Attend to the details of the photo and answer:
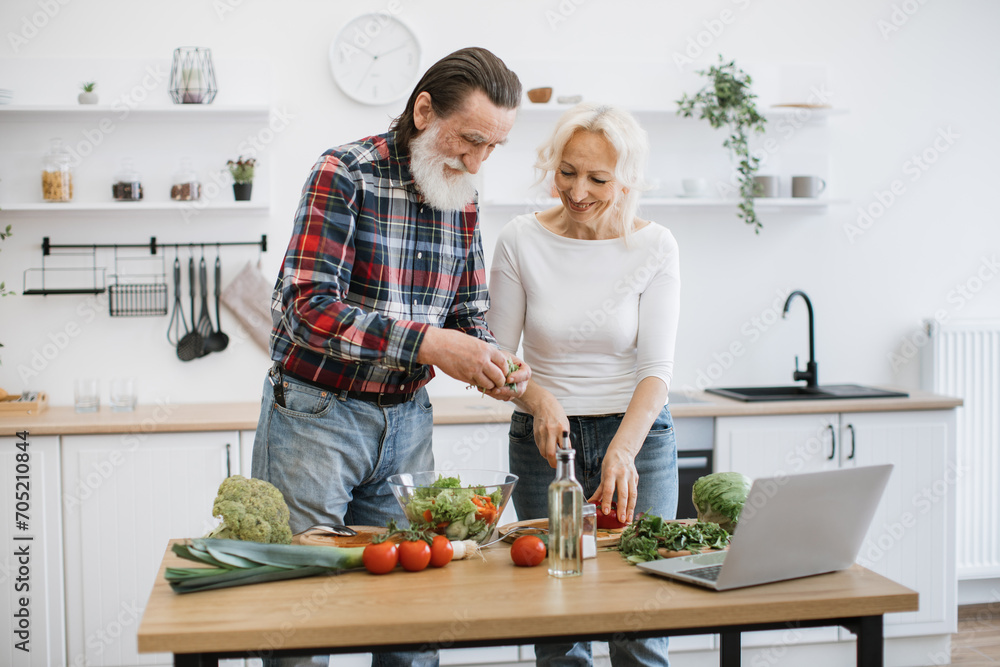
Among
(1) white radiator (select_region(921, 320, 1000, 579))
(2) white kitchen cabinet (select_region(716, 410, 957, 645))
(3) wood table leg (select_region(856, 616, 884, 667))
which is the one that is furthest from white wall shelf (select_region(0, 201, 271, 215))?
(1) white radiator (select_region(921, 320, 1000, 579))

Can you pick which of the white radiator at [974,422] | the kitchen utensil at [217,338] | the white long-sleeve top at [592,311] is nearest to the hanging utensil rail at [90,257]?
the kitchen utensil at [217,338]

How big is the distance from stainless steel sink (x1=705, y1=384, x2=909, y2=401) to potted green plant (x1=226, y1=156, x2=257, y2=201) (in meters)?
1.97

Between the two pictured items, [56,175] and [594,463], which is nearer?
[594,463]

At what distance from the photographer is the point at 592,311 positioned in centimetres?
197

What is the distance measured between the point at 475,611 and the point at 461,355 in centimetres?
50

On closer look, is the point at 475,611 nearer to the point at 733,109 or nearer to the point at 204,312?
the point at 204,312

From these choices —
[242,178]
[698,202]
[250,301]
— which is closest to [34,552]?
[250,301]

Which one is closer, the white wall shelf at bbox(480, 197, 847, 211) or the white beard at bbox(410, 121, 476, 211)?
the white beard at bbox(410, 121, 476, 211)

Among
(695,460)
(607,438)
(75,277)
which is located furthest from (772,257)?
(75,277)

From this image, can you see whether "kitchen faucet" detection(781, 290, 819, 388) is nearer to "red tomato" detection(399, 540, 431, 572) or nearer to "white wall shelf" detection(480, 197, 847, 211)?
"white wall shelf" detection(480, 197, 847, 211)

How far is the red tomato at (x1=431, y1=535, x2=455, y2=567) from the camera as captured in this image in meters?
1.41

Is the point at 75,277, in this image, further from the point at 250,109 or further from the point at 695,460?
the point at 695,460

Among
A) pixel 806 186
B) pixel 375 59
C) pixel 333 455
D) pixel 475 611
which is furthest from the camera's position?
pixel 806 186

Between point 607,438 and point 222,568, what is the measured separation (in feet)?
3.10
